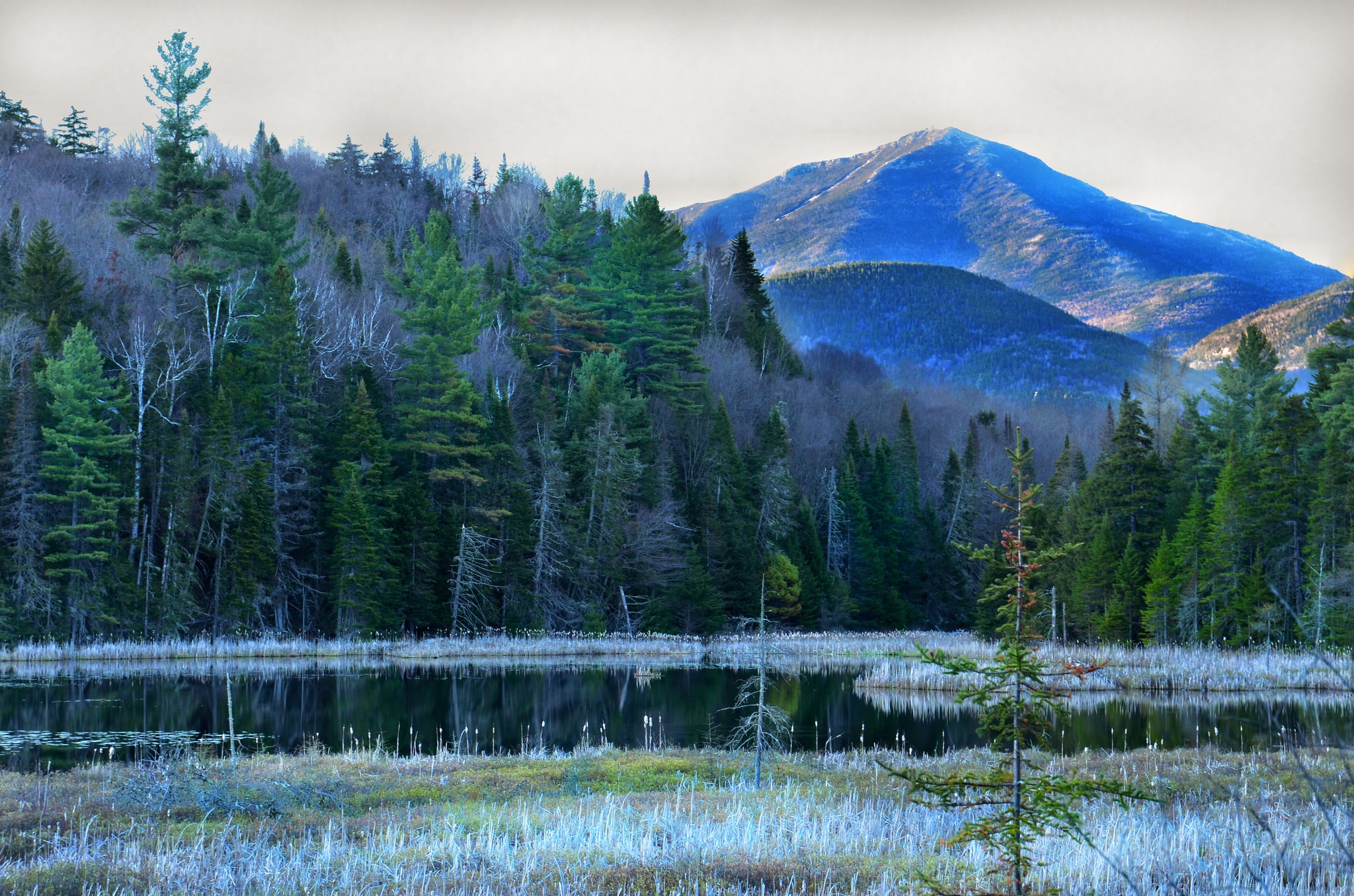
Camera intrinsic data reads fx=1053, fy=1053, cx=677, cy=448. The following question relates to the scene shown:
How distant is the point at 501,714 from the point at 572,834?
18.6 metres

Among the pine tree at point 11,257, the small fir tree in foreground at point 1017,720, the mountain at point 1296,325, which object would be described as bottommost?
the small fir tree in foreground at point 1017,720

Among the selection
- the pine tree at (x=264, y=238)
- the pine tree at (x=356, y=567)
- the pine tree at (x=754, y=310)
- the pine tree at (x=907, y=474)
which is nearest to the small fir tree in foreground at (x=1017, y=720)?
the pine tree at (x=356, y=567)

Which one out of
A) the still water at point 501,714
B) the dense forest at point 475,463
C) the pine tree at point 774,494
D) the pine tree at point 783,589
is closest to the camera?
the still water at point 501,714

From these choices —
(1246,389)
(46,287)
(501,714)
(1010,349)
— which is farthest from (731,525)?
(1010,349)

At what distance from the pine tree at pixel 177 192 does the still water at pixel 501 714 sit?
2737cm


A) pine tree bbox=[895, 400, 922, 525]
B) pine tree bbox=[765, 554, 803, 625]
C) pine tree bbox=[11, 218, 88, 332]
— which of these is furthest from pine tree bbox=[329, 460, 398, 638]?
pine tree bbox=[895, 400, 922, 525]

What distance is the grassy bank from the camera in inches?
373

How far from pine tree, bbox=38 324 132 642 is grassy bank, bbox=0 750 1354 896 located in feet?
93.8

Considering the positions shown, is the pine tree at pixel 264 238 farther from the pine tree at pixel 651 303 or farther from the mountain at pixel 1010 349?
the mountain at pixel 1010 349

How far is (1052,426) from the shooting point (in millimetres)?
141250

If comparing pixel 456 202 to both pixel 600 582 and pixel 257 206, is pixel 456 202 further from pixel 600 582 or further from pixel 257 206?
pixel 600 582

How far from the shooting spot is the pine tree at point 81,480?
140ft

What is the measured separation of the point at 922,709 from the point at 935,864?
22.3 meters

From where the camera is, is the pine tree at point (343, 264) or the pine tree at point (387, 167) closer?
the pine tree at point (343, 264)
